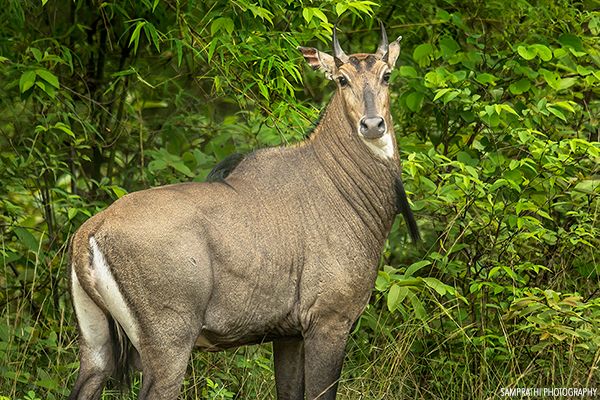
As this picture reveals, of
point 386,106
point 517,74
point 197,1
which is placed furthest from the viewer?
point 517,74

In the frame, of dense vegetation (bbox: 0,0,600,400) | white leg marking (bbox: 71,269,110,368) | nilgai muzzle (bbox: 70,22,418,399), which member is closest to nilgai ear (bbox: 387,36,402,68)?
nilgai muzzle (bbox: 70,22,418,399)

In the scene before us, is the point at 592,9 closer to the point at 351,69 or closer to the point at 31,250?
the point at 351,69

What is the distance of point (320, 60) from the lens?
24.1ft

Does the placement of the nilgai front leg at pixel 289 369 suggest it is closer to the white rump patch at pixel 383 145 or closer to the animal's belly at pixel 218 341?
the animal's belly at pixel 218 341

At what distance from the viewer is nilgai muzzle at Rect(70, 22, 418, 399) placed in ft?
20.6

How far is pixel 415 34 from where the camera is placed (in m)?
9.62

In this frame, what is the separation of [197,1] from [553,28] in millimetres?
2771

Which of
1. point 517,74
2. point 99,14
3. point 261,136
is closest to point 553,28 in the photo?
point 517,74

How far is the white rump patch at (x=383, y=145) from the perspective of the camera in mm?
7215

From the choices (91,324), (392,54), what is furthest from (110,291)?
(392,54)

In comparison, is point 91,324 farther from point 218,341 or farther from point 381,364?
point 381,364

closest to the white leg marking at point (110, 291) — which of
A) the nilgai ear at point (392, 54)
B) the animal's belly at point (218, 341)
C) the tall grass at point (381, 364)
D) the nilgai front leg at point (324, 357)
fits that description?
the animal's belly at point (218, 341)

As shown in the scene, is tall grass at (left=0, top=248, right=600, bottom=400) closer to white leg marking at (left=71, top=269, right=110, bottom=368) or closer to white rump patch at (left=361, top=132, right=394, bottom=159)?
white leg marking at (left=71, top=269, right=110, bottom=368)

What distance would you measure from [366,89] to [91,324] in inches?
82.8
